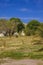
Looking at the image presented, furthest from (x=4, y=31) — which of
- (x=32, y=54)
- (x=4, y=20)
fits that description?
Result: (x=32, y=54)

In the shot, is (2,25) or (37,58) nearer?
(37,58)

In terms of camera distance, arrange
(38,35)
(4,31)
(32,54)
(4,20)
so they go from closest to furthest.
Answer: (32,54) → (38,35) → (4,31) → (4,20)

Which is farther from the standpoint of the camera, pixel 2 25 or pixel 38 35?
pixel 2 25

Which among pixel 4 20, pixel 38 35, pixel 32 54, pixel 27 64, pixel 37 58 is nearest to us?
pixel 27 64

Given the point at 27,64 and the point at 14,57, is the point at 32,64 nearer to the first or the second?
the point at 27,64

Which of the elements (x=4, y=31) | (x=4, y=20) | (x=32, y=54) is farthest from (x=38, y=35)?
(x=4, y=20)

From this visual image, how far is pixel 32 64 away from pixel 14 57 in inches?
125

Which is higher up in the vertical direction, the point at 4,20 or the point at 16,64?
the point at 4,20

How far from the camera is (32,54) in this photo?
17859 mm

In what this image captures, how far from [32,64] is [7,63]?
5.04 feet

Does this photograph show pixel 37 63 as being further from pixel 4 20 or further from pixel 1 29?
pixel 4 20

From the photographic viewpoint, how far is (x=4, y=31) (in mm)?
48156

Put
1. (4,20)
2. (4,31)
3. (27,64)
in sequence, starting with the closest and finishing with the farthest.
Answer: (27,64)
(4,31)
(4,20)

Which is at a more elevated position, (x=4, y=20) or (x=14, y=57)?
(x=4, y=20)
